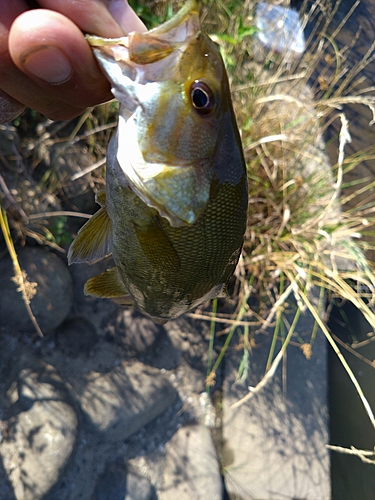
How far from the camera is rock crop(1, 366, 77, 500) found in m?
1.83

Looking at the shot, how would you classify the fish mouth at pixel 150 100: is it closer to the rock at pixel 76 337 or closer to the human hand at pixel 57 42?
the human hand at pixel 57 42

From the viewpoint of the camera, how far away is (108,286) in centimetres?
113

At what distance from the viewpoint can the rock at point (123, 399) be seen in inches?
83.6

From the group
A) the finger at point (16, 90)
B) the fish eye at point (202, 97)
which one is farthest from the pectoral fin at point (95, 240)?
the fish eye at point (202, 97)

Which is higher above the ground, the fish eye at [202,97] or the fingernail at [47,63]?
the fish eye at [202,97]

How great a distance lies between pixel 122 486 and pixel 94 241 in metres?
1.75

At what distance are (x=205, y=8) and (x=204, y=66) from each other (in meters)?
1.71

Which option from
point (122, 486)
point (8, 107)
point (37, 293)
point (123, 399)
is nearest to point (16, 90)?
point (8, 107)

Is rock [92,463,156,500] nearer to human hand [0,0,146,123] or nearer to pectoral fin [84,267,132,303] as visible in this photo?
pectoral fin [84,267,132,303]

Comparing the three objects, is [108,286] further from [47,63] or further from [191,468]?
[191,468]

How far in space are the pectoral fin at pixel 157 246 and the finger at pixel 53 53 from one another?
1.18 feet

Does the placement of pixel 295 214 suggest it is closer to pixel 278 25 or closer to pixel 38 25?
pixel 278 25

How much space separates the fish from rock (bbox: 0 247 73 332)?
117 cm

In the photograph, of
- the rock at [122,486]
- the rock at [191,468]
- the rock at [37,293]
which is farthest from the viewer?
the rock at [191,468]
